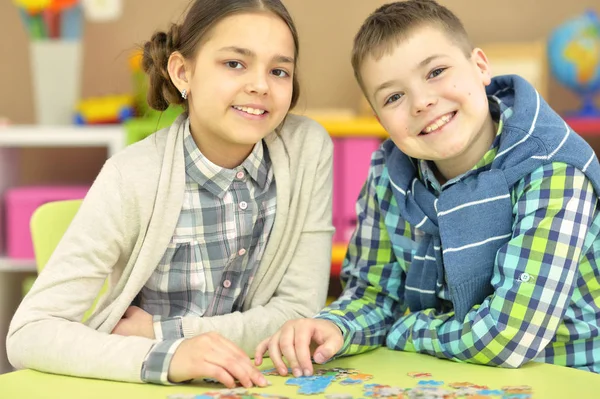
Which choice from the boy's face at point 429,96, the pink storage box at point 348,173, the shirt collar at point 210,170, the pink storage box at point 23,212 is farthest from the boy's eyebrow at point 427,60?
the pink storage box at point 23,212

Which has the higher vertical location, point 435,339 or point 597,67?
point 597,67

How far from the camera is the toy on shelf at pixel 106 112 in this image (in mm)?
2752

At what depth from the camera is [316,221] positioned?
1424 mm

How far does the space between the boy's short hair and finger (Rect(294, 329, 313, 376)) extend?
0.49m

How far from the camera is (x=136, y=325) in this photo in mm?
1317

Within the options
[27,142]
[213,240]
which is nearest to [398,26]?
[213,240]

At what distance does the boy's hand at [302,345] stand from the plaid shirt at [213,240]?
252mm

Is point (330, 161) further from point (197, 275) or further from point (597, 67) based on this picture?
point (597, 67)

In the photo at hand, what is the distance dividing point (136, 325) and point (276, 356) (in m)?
0.31

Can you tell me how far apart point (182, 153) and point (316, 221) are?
0.88ft

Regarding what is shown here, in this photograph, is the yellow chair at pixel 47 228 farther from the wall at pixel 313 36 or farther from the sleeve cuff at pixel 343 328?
the wall at pixel 313 36

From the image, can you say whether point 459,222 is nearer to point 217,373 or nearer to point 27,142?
point 217,373

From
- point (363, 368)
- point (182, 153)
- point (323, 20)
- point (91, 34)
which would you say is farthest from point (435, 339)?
point (91, 34)

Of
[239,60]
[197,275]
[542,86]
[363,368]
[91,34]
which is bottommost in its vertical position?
[363,368]
